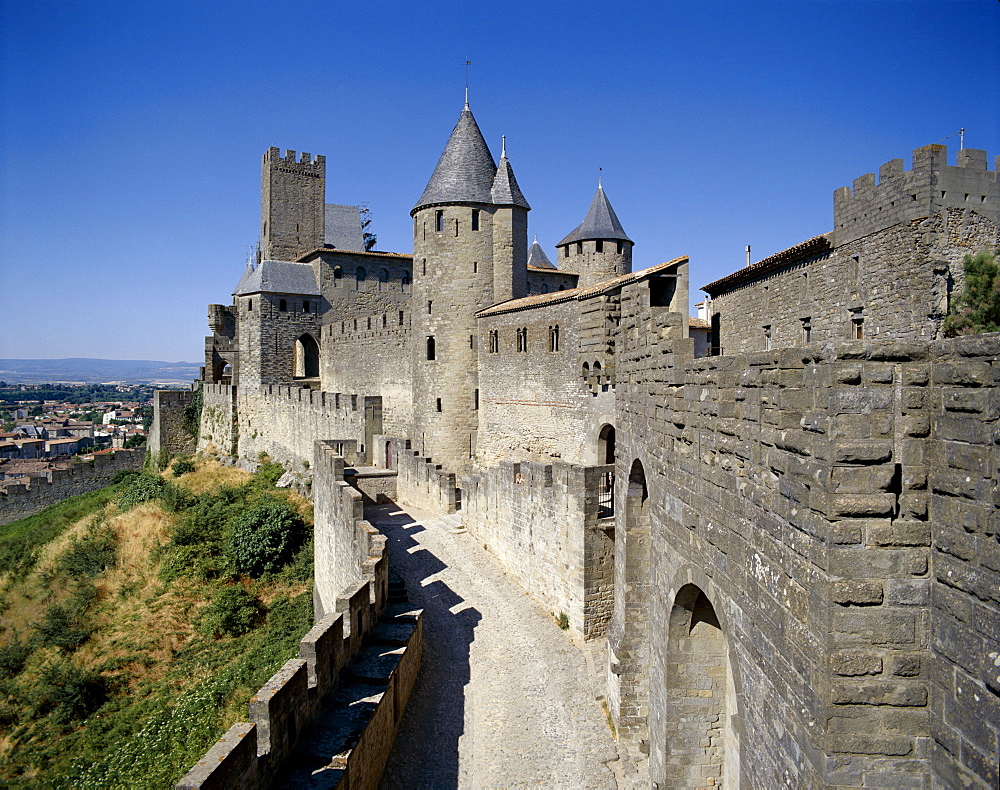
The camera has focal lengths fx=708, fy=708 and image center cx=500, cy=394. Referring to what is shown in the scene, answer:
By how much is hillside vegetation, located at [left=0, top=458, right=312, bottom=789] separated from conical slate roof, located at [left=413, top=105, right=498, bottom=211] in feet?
37.9

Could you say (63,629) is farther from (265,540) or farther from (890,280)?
(890,280)

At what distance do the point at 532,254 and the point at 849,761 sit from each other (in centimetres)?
4143

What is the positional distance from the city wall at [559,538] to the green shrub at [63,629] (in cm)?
1208

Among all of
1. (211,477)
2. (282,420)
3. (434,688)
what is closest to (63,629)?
(282,420)

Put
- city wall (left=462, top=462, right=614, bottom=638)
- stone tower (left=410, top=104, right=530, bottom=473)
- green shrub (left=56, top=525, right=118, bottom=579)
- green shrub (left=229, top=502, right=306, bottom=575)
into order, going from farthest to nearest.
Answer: stone tower (left=410, top=104, right=530, bottom=473) → green shrub (left=56, top=525, right=118, bottom=579) → green shrub (left=229, top=502, right=306, bottom=575) → city wall (left=462, top=462, right=614, bottom=638)

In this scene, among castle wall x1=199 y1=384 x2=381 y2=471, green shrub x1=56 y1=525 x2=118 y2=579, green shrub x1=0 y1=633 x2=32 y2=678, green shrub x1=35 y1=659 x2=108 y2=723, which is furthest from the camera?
castle wall x1=199 y1=384 x2=381 y2=471

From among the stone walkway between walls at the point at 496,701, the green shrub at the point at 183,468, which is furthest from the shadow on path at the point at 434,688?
the green shrub at the point at 183,468

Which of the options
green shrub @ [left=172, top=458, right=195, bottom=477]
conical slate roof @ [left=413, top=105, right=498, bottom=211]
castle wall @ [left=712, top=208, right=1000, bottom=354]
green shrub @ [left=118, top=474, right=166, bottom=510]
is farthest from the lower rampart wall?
green shrub @ [left=172, top=458, right=195, bottom=477]

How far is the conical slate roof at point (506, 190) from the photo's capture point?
2395cm

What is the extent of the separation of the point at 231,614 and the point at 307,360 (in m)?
22.7

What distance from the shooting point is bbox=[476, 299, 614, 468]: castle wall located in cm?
1739

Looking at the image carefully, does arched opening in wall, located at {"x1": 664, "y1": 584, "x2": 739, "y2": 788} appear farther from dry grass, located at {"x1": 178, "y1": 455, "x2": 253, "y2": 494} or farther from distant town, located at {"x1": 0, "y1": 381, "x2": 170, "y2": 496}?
distant town, located at {"x1": 0, "y1": 381, "x2": 170, "y2": 496}

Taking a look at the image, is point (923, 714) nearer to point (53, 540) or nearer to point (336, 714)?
point (336, 714)

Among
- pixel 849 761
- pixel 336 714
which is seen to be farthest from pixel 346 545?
pixel 849 761
